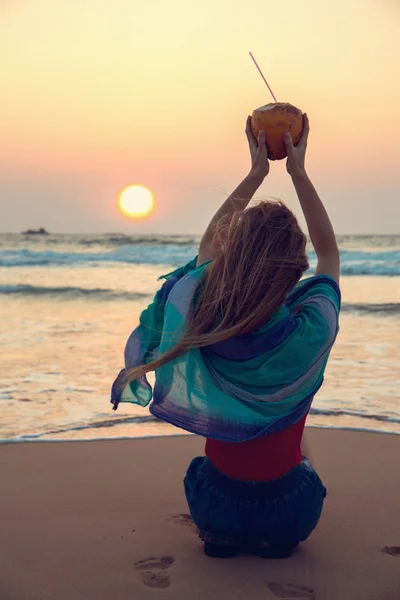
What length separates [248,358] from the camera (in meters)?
2.52

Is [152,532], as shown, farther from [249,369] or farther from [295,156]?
[295,156]

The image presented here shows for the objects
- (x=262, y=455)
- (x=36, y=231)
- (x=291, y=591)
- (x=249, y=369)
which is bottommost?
(x=291, y=591)

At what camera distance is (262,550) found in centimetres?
278

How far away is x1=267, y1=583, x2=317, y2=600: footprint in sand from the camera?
2551 millimetres

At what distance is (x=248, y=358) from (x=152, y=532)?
1017mm

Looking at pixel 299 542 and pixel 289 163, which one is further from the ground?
pixel 289 163

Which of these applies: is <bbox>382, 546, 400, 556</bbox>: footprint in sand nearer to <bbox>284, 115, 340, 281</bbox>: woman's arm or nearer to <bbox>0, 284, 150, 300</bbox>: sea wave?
<bbox>284, 115, 340, 281</bbox>: woman's arm

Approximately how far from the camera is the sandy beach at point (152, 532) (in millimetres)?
2617

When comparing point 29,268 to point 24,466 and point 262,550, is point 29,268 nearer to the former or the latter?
point 24,466

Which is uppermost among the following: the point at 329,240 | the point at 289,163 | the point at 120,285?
the point at 289,163

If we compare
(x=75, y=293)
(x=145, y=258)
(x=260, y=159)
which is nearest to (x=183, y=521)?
(x=260, y=159)

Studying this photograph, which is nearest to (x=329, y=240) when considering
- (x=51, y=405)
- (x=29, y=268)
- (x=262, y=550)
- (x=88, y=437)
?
(x=262, y=550)

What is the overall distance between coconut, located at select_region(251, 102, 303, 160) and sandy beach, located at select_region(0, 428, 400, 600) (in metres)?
1.49

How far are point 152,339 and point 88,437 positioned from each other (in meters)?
2.01
